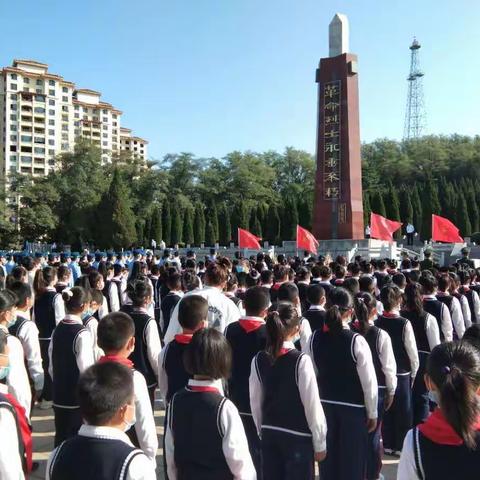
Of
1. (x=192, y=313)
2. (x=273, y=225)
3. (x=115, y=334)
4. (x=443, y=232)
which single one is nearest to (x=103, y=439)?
(x=115, y=334)

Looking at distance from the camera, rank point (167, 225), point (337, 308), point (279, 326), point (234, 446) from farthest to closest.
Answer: point (167, 225)
point (337, 308)
point (279, 326)
point (234, 446)

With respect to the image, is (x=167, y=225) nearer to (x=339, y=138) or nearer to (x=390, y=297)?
(x=339, y=138)

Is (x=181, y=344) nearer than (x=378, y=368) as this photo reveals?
Yes

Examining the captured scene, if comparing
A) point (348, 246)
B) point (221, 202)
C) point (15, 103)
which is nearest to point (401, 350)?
point (348, 246)

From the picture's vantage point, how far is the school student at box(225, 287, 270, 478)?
3.61 meters

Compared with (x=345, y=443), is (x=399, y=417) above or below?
below

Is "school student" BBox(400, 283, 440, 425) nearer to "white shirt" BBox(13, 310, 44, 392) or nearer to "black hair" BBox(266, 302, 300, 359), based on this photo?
"black hair" BBox(266, 302, 300, 359)

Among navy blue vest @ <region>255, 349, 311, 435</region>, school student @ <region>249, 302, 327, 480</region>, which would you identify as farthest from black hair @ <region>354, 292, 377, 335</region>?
navy blue vest @ <region>255, 349, 311, 435</region>

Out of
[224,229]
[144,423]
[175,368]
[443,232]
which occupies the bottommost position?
[144,423]

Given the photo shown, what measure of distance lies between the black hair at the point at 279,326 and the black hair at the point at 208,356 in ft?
2.14

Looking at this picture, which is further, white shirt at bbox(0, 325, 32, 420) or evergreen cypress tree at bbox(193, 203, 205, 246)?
evergreen cypress tree at bbox(193, 203, 205, 246)

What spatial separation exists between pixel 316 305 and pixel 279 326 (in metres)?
1.73

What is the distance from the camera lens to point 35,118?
84312 millimetres

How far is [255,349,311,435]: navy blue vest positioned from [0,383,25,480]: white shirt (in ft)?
4.56
